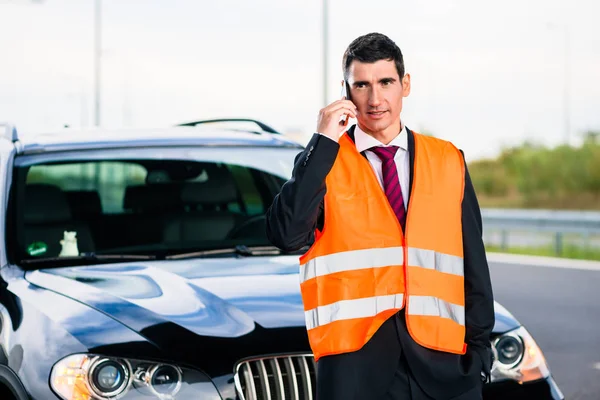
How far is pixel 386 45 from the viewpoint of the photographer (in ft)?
10.9

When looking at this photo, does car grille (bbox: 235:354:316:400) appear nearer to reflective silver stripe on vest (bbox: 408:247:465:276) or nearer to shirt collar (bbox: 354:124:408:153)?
reflective silver stripe on vest (bbox: 408:247:465:276)

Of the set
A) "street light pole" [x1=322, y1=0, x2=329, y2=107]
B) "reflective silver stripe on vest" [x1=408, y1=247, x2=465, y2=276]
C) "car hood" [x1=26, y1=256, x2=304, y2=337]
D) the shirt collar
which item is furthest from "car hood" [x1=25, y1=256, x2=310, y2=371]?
"street light pole" [x1=322, y1=0, x2=329, y2=107]

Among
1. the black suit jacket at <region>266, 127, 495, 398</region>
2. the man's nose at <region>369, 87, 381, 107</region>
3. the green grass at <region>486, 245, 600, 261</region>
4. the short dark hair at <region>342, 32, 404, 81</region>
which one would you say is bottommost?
the green grass at <region>486, 245, 600, 261</region>

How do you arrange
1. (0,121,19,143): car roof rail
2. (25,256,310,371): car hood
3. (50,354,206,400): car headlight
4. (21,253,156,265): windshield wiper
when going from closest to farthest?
(50,354,206,400): car headlight, (25,256,310,371): car hood, (21,253,156,265): windshield wiper, (0,121,19,143): car roof rail

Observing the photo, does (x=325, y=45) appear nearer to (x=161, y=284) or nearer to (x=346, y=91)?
(x=161, y=284)

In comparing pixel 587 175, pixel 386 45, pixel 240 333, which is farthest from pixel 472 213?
pixel 587 175

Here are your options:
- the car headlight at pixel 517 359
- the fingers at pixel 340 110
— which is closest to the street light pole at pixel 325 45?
the car headlight at pixel 517 359

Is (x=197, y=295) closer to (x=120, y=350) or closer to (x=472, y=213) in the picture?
(x=120, y=350)

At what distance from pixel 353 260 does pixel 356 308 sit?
0.13 m

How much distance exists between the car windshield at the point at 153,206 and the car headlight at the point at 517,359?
1.62m

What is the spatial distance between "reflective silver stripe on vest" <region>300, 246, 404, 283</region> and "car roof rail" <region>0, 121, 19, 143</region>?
291cm

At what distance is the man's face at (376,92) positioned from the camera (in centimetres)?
330

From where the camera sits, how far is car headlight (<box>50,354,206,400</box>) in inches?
152

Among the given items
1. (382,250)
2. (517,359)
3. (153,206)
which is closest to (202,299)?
(517,359)
